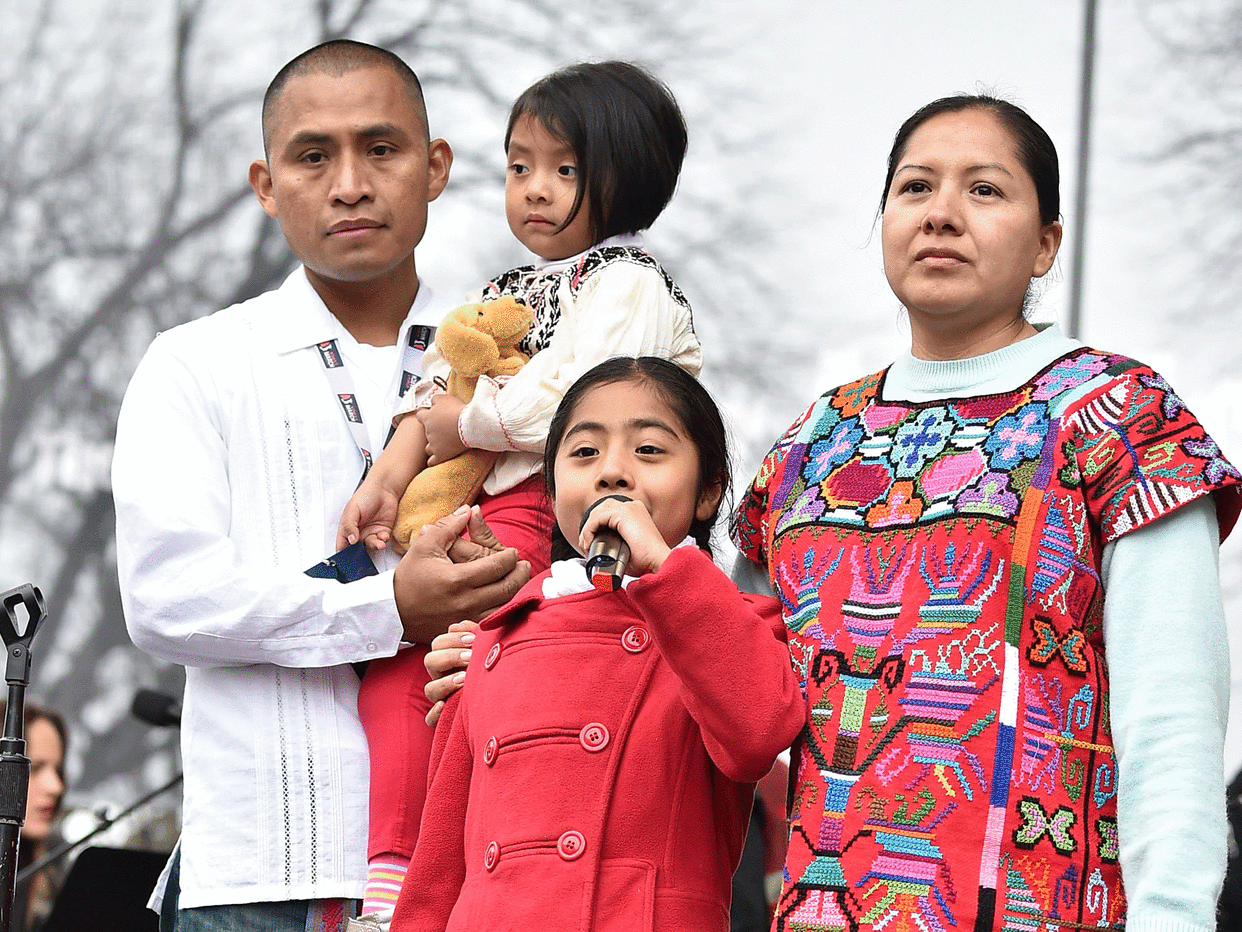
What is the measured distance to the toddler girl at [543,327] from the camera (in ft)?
7.72

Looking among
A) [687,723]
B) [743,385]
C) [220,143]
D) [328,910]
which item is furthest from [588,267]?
[220,143]

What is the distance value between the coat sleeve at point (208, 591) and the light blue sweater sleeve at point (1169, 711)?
42.7 inches

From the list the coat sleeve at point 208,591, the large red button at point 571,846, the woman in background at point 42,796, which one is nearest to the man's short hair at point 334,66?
the coat sleeve at point 208,591

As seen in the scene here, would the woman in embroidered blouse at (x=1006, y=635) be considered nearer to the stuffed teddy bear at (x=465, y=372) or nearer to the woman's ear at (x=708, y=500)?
the woman's ear at (x=708, y=500)

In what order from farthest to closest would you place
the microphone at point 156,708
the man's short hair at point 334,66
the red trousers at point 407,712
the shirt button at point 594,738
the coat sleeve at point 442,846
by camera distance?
the microphone at point 156,708, the man's short hair at point 334,66, the red trousers at point 407,712, the coat sleeve at point 442,846, the shirt button at point 594,738

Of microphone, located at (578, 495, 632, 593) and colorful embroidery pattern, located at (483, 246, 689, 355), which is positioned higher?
colorful embroidery pattern, located at (483, 246, 689, 355)

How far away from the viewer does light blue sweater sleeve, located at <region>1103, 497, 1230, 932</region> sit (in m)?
1.63

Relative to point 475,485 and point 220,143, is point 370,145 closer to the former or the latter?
point 475,485

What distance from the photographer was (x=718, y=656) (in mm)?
1799

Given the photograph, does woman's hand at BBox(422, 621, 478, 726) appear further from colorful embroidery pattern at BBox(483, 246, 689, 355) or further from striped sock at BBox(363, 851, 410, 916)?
colorful embroidery pattern at BBox(483, 246, 689, 355)

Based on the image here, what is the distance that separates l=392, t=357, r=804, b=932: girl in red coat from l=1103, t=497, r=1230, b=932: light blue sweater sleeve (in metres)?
0.37

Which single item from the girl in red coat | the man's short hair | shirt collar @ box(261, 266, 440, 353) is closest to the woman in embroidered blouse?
the girl in red coat

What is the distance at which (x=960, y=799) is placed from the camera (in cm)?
172

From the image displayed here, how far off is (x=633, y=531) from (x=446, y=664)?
1.60 feet
